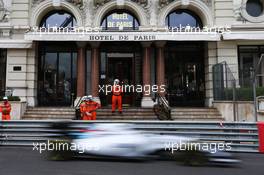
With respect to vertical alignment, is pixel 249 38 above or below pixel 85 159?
above

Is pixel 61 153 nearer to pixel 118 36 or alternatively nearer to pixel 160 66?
pixel 118 36

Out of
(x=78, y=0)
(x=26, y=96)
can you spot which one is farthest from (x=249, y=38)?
(x=26, y=96)

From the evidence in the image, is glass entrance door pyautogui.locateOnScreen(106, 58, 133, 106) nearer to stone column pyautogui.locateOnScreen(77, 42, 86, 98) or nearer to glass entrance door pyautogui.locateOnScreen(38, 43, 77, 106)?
stone column pyautogui.locateOnScreen(77, 42, 86, 98)

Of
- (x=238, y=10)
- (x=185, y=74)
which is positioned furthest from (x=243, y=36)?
(x=185, y=74)

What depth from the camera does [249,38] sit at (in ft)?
52.5

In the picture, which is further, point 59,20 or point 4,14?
point 59,20

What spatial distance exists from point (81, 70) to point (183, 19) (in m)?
6.89

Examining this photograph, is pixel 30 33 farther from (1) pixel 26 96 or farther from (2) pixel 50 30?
(1) pixel 26 96

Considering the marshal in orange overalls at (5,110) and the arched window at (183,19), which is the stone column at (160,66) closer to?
the arched window at (183,19)

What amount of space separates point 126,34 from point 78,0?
13.3 feet

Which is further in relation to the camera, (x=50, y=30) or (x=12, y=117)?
(x=50, y=30)

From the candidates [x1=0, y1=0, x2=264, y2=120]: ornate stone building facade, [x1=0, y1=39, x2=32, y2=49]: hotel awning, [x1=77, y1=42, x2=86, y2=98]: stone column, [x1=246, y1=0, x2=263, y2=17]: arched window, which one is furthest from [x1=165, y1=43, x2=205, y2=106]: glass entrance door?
[x1=0, y1=39, x2=32, y2=49]: hotel awning

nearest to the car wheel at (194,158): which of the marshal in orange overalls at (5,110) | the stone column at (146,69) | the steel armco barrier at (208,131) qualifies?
the steel armco barrier at (208,131)

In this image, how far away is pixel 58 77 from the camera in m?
17.8
